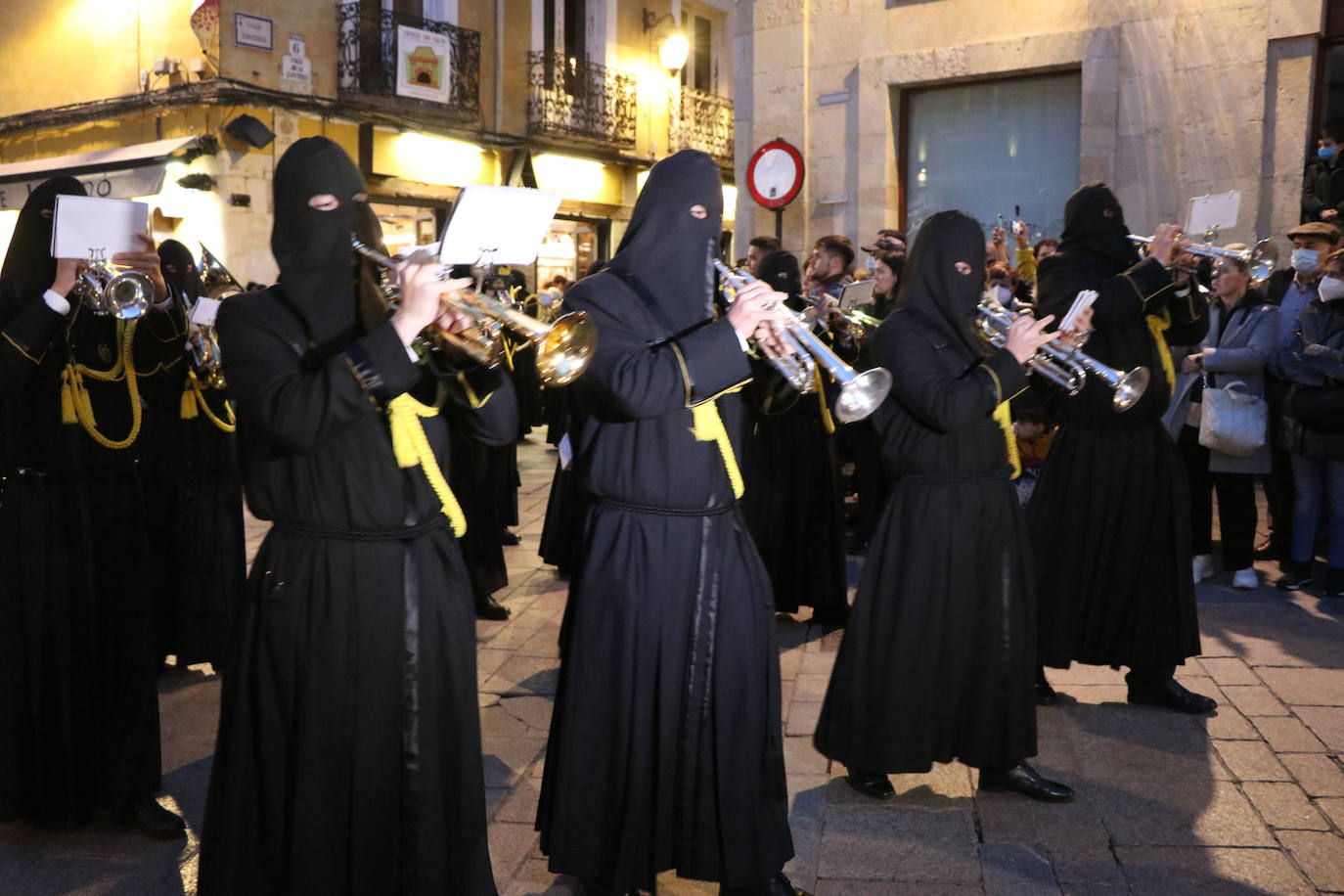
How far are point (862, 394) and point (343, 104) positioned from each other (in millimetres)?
16757

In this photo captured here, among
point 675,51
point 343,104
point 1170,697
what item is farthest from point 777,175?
point 675,51

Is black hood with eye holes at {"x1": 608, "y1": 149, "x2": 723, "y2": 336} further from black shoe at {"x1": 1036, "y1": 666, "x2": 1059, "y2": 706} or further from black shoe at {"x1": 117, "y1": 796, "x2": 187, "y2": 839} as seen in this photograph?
black shoe at {"x1": 1036, "y1": 666, "x2": 1059, "y2": 706}

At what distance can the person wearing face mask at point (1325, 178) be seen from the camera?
9.38 m

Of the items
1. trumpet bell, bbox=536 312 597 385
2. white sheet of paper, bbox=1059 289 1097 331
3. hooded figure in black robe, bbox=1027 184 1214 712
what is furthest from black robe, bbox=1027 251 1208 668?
trumpet bell, bbox=536 312 597 385

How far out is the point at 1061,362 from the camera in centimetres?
502

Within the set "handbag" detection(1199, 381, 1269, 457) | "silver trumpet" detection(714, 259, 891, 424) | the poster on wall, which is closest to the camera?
"silver trumpet" detection(714, 259, 891, 424)

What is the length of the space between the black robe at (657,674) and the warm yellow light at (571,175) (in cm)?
1943

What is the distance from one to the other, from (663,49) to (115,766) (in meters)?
18.7

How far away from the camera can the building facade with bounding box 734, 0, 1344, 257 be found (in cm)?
988

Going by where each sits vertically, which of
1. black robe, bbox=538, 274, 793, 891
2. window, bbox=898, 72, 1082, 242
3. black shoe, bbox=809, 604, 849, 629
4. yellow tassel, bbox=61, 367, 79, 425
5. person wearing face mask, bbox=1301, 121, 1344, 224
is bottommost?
black shoe, bbox=809, 604, 849, 629

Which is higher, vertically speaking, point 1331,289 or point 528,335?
point 1331,289

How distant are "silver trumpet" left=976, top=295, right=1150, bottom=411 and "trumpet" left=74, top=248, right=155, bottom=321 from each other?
2999 mm

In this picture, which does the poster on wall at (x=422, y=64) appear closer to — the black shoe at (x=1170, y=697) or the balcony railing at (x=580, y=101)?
the balcony railing at (x=580, y=101)

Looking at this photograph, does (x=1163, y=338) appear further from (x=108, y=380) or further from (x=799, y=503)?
(x=108, y=380)
